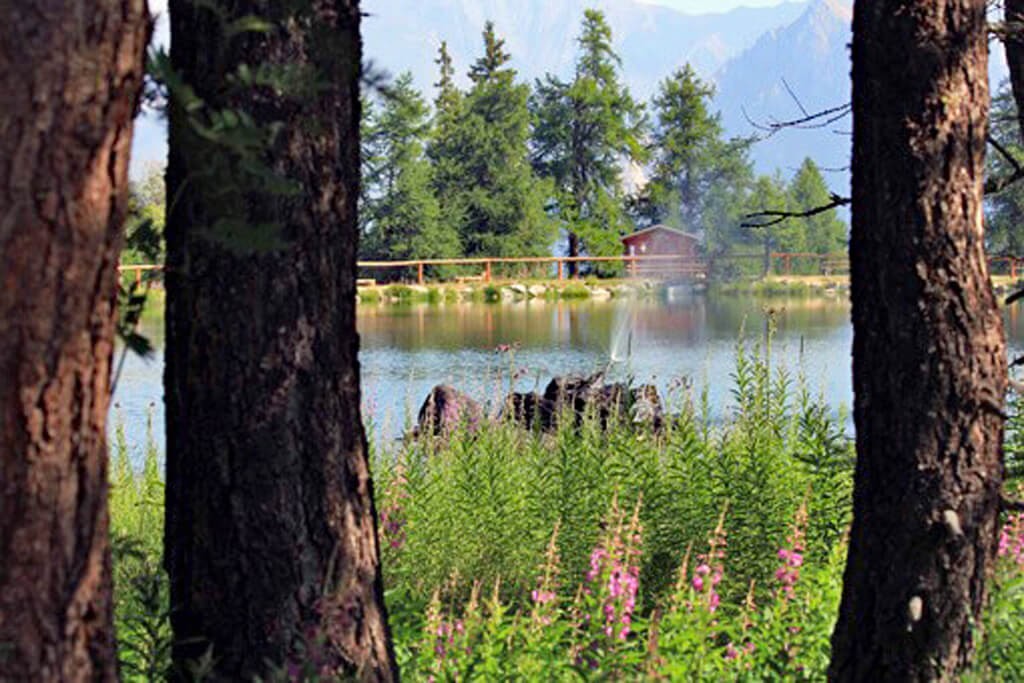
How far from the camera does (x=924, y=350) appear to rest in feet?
13.5

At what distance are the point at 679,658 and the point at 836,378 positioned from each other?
16833 millimetres

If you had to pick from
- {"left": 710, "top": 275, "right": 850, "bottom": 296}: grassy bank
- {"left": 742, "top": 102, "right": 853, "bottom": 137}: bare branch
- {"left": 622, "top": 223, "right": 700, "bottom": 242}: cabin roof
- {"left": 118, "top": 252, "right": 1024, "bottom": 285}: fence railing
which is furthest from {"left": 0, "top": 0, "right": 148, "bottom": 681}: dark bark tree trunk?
{"left": 622, "top": 223, "right": 700, "bottom": 242}: cabin roof

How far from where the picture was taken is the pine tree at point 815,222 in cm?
7225

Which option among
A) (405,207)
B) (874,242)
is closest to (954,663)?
(874,242)

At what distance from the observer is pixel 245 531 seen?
10.8ft

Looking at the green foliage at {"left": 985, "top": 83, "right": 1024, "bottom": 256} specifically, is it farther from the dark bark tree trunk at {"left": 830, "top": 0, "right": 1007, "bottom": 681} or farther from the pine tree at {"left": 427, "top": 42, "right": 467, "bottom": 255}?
the pine tree at {"left": 427, "top": 42, "right": 467, "bottom": 255}

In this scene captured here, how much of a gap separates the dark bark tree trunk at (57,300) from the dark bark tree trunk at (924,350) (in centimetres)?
247

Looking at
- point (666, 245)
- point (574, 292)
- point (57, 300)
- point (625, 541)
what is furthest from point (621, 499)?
point (666, 245)

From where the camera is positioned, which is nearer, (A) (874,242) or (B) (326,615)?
(B) (326,615)

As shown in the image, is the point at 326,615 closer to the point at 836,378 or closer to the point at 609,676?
the point at 609,676

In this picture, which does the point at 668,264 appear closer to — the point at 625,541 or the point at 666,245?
the point at 666,245

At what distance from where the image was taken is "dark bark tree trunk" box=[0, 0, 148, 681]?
225 cm

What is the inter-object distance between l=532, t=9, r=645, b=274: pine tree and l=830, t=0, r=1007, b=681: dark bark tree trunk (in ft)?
204

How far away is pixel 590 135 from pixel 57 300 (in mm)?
68193
